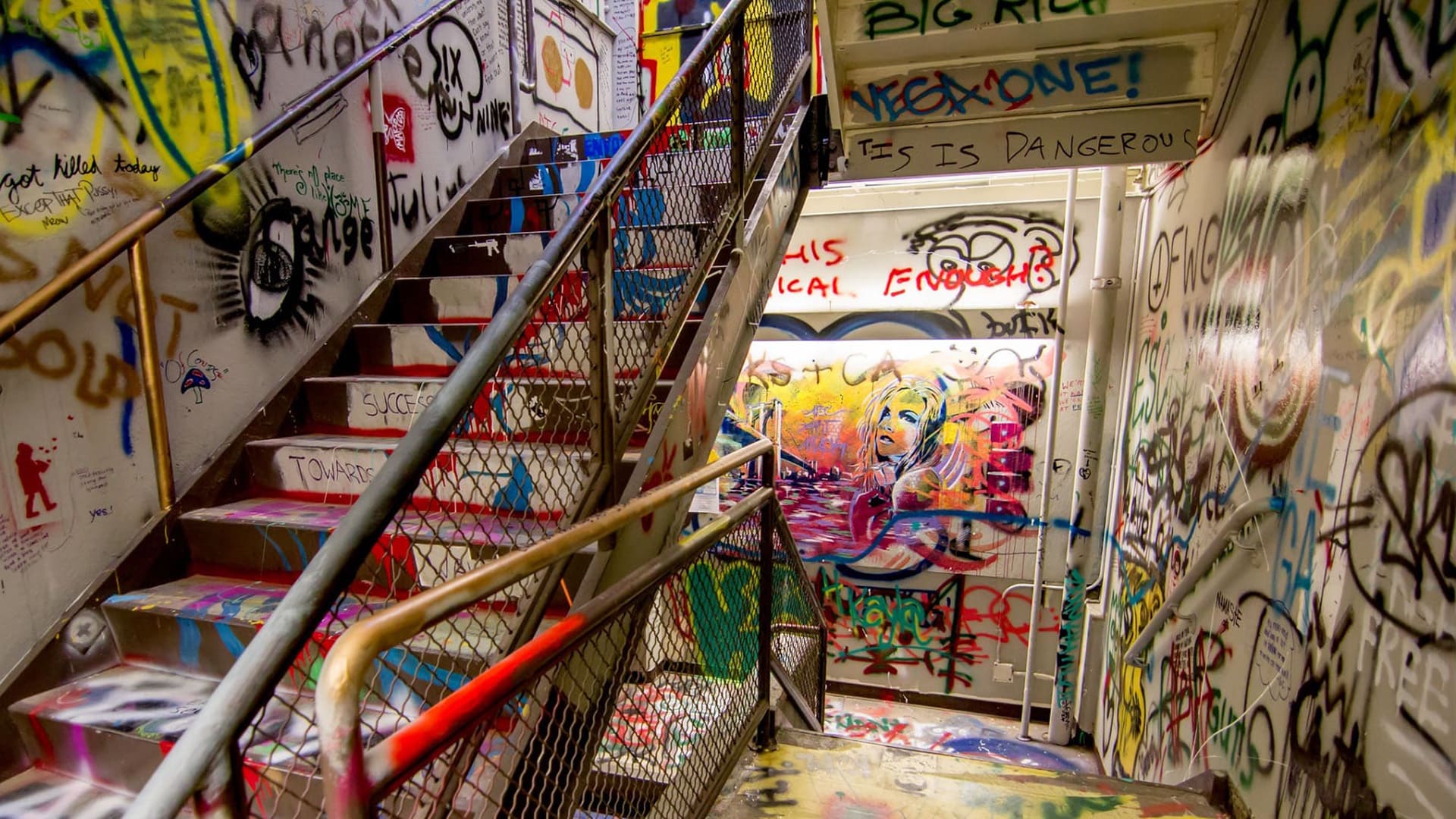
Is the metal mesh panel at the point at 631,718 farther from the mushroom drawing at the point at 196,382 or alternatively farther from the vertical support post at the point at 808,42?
the vertical support post at the point at 808,42

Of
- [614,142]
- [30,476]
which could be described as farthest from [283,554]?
[614,142]

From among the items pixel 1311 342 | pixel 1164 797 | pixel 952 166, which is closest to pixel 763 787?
pixel 1164 797

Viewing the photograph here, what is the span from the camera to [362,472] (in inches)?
92.3

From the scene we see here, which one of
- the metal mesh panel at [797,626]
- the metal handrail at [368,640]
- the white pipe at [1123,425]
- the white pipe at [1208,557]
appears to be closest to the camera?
the metal handrail at [368,640]

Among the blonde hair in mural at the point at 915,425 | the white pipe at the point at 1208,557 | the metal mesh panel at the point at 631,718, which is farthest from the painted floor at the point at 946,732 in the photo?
the metal mesh panel at the point at 631,718

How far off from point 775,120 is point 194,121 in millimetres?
2292

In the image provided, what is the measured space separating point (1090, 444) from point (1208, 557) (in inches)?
101

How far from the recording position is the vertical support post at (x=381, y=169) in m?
3.01

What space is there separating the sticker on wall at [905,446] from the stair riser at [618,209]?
10.0 ft

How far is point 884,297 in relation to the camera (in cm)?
567

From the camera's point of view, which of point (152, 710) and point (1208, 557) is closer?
point (152, 710)

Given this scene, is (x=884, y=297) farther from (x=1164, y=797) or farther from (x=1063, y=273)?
(x=1164, y=797)

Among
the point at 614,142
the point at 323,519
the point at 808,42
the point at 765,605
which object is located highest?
the point at 808,42

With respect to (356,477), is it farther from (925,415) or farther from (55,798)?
(925,415)
